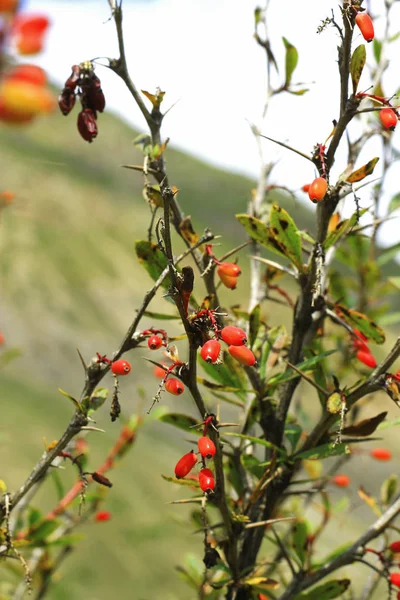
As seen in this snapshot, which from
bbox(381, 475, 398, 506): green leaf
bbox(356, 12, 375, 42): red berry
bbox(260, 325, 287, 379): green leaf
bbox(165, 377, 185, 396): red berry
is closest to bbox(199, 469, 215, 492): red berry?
bbox(165, 377, 185, 396): red berry

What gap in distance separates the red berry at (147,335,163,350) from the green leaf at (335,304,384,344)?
0.41m

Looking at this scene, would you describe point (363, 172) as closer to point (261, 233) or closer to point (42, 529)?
point (261, 233)

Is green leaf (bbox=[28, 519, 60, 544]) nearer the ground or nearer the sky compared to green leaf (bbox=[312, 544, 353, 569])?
nearer the ground

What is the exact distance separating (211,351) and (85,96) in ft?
1.58

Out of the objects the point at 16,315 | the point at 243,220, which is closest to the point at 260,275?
the point at 243,220

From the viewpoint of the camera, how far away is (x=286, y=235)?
1.08m

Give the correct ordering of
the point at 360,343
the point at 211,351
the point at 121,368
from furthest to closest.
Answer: the point at 360,343, the point at 121,368, the point at 211,351

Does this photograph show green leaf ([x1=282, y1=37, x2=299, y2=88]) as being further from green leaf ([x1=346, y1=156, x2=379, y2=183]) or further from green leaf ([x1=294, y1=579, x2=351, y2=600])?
green leaf ([x1=294, y1=579, x2=351, y2=600])

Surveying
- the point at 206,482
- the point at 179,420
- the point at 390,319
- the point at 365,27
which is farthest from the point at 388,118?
the point at 390,319

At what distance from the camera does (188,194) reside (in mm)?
53062

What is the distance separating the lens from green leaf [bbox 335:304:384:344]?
1133mm

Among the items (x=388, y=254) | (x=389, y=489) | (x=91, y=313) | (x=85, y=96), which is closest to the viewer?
(x=85, y=96)

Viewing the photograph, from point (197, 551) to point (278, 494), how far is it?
4.19 meters

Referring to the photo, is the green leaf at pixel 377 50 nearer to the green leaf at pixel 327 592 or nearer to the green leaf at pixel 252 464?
the green leaf at pixel 252 464
